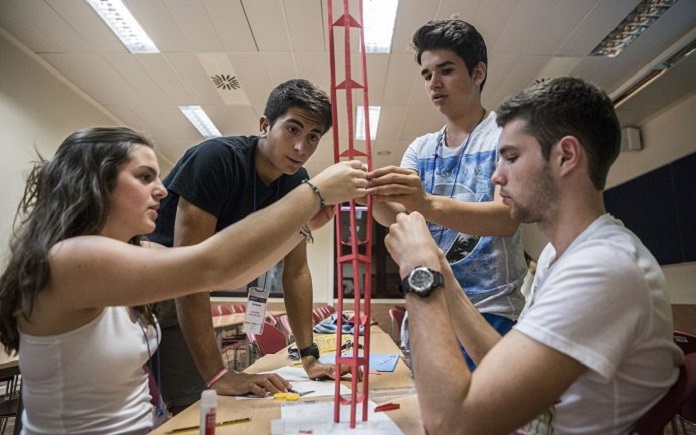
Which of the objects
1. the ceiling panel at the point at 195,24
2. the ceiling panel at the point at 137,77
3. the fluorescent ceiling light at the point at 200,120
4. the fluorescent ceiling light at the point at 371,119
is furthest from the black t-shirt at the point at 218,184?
the fluorescent ceiling light at the point at 200,120

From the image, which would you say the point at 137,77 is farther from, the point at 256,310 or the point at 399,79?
the point at 256,310

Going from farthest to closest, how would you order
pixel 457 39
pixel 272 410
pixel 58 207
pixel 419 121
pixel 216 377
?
pixel 419 121 < pixel 457 39 < pixel 216 377 < pixel 272 410 < pixel 58 207

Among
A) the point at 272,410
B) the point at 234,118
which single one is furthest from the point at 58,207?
the point at 234,118

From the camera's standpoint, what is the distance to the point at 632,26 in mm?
3850

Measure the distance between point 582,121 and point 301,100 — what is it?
3.26ft

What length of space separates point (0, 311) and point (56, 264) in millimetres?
217

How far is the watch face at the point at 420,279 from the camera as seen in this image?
0.83 metres

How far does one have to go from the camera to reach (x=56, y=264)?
839 mm

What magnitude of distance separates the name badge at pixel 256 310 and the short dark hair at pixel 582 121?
4.08 feet

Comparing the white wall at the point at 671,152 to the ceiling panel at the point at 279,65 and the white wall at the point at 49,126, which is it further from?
the ceiling panel at the point at 279,65

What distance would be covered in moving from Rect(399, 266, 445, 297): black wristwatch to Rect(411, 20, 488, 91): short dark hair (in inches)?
37.0

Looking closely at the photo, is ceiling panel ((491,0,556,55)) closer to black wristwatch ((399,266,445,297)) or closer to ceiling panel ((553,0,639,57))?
ceiling panel ((553,0,639,57))

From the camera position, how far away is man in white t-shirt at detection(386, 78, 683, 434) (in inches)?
27.4

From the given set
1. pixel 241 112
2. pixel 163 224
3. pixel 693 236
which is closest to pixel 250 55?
pixel 241 112
